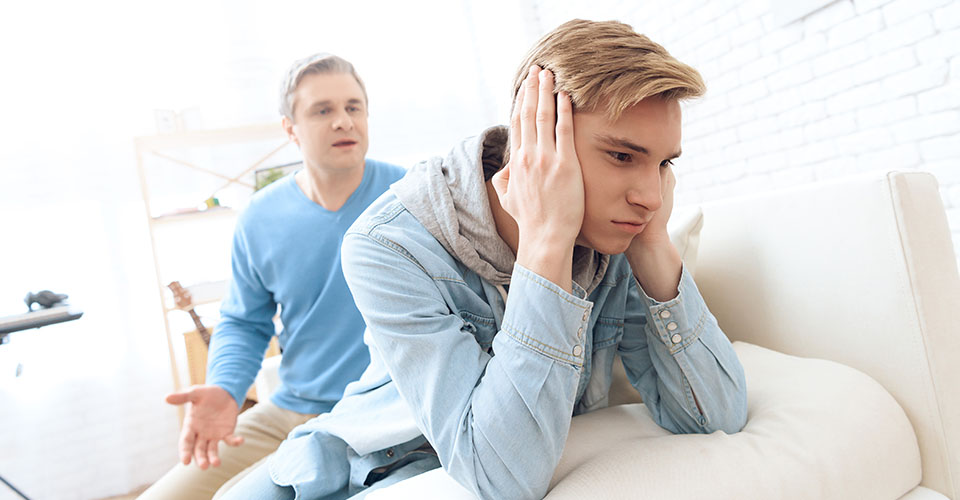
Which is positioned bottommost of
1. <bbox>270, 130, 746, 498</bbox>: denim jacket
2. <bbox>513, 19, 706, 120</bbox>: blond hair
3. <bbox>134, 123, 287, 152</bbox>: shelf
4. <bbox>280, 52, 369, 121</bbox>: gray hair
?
<bbox>270, 130, 746, 498</bbox>: denim jacket

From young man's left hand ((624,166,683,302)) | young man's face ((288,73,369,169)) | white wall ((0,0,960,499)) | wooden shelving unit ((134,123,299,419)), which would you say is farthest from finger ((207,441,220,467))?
white wall ((0,0,960,499))

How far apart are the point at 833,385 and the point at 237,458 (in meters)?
1.31

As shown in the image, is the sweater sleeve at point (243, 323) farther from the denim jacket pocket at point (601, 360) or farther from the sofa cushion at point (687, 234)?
the sofa cushion at point (687, 234)

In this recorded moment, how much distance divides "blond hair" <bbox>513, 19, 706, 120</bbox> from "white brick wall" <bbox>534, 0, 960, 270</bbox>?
61.7 inches

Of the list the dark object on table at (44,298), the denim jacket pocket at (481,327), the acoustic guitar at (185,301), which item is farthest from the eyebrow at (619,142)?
the acoustic guitar at (185,301)

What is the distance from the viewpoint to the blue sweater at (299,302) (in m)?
1.60

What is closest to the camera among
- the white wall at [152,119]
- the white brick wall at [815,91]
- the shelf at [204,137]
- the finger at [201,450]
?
the finger at [201,450]

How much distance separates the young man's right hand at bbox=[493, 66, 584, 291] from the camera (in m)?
0.81

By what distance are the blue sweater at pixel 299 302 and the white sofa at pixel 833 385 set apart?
81 centimetres

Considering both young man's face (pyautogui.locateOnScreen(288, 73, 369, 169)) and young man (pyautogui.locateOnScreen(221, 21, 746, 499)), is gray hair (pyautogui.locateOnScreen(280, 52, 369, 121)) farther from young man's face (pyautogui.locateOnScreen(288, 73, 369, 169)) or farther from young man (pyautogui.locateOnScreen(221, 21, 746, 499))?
young man (pyautogui.locateOnScreen(221, 21, 746, 499))

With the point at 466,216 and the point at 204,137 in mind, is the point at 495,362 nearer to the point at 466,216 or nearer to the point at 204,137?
the point at 466,216

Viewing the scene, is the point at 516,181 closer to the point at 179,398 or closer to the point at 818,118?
the point at 179,398

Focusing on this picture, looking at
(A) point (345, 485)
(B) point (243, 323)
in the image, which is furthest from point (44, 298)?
(A) point (345, 485)

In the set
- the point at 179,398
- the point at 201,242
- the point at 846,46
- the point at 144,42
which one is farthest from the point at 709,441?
the point at 144,42
